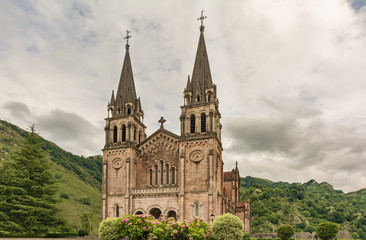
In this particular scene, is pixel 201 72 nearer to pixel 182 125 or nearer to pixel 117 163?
pixel 182 125

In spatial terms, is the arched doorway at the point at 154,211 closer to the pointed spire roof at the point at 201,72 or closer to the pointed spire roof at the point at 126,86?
the pointed spire roof at the point at 126,86

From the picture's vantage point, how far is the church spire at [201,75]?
53.0 metres

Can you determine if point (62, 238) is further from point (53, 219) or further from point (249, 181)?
point (249, 181)

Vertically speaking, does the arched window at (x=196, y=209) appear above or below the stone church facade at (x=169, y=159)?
below

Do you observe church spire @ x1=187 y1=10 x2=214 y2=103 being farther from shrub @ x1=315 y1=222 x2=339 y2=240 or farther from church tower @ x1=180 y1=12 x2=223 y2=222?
shrub @ x1=315 y1=222 x2=339 y2=240

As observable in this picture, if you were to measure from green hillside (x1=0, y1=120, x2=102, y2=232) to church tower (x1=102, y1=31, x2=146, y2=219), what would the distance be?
2024 cm

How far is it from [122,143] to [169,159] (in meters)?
7.79

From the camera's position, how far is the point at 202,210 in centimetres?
4722

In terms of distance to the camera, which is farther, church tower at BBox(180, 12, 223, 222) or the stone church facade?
the stone church facade

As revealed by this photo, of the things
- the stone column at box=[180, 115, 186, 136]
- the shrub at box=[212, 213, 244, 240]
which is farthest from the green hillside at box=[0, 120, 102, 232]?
the shrub at box=[212, 213, 244, 240]

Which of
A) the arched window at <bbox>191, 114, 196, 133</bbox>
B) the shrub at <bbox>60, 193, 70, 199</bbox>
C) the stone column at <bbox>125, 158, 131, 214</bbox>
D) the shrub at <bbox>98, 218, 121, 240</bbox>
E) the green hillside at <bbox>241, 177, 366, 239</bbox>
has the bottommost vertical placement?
the green hillside at <bbox>241, 177, 366, 239</bbox>

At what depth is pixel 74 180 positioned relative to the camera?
407ft

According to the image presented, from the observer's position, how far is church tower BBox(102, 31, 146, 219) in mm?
51891

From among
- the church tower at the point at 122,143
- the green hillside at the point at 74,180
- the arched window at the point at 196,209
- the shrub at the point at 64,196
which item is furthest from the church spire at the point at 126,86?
the shrub at the point at 64,196
